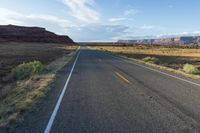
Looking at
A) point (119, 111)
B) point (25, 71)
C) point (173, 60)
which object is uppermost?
point (119, 111)

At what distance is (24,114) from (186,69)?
53.6 ft

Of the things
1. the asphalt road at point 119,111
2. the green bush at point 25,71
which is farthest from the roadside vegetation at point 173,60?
the green bush at point 25,71

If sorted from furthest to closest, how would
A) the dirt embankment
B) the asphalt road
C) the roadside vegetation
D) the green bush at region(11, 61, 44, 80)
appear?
the dirt embankment
the roadside vegetation
the green bush at region(11, 61, 44, 80)
the asphalt road

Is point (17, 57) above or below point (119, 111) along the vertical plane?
below

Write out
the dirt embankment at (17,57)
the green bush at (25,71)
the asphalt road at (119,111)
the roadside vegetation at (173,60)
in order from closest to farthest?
1. the asphalt road at (119,111)
2. the green bush at (25,71)
3. the roadside vegetation at (173,60)
4. the dirt embankment at (17,57)

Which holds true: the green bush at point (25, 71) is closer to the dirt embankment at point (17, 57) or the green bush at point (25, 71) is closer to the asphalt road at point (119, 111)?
the dirt embankment at point (17, 57)

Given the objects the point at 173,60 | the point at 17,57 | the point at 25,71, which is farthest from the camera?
the point at 173,60

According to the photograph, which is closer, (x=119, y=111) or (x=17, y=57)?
(x=119, y=111)

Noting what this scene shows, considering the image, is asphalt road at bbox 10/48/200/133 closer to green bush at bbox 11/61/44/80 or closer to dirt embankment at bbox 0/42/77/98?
dirt embankment at bbox 0/42/77/98

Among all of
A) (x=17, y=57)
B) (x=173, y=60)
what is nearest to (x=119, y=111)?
(x=17, y=57)

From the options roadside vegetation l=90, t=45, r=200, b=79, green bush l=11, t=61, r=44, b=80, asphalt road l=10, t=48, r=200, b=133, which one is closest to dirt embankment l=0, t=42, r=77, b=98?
green bush l=11, t=61, r=44, b=80

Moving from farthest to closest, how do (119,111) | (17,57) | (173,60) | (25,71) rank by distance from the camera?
(173,60) → (17,57) → (25,71) → (119,111)

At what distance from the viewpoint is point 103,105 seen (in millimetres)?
8398

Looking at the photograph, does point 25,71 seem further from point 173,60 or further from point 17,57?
point 173,60
